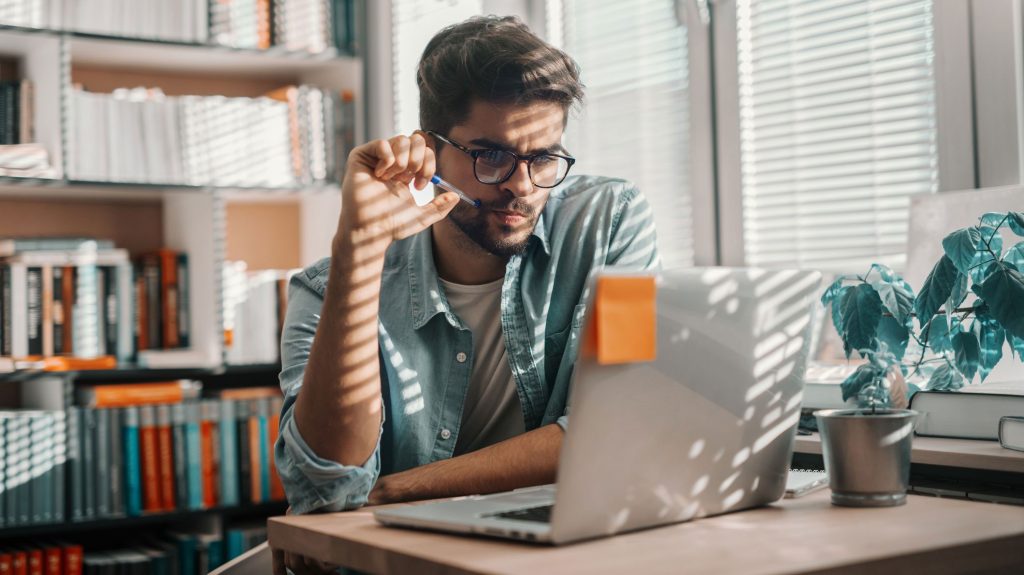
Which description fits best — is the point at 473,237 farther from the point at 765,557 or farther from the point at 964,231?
the point at 765,557

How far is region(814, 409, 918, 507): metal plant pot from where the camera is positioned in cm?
115

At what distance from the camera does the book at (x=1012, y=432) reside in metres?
1.41

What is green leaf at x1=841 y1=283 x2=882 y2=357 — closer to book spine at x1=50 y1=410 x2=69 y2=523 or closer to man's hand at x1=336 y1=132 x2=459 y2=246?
man's hand at x1=336 y1=132 x2=459 y2=246

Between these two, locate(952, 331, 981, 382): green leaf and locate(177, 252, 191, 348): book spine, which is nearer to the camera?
locate(952, 331, 981, 382): green leaf

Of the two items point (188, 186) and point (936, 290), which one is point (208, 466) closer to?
point (188, 186)

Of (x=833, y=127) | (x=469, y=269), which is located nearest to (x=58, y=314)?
(x=469, y=269)

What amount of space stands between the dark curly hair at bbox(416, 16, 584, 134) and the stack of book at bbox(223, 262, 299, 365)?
126 centimetres

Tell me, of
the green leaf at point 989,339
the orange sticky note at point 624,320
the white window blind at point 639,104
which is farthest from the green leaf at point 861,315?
the white window blind at point 639,104

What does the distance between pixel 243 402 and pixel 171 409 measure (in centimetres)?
19

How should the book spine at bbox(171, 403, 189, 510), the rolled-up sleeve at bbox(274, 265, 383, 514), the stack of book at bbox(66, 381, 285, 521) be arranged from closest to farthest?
the rolled-up sleeve at bbox(274, 265, 383, 514)
the stack of book at bbox(66, 381, 285, 521)
the book spine at bbox(171, 403, 189, 510)

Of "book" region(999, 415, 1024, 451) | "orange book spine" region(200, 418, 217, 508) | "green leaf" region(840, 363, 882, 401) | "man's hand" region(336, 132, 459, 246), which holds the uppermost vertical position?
"man's hand" region(336, 132, 459, 246)

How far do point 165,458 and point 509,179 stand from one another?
150 centimetres

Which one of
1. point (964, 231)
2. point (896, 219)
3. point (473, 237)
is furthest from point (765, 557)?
point (896, 219)

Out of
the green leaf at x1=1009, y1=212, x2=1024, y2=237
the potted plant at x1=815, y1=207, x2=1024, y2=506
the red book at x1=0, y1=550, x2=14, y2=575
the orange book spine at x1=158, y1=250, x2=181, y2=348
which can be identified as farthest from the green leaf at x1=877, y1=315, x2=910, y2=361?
the red book at x1=0, y1=550, x2=14, y2=575
